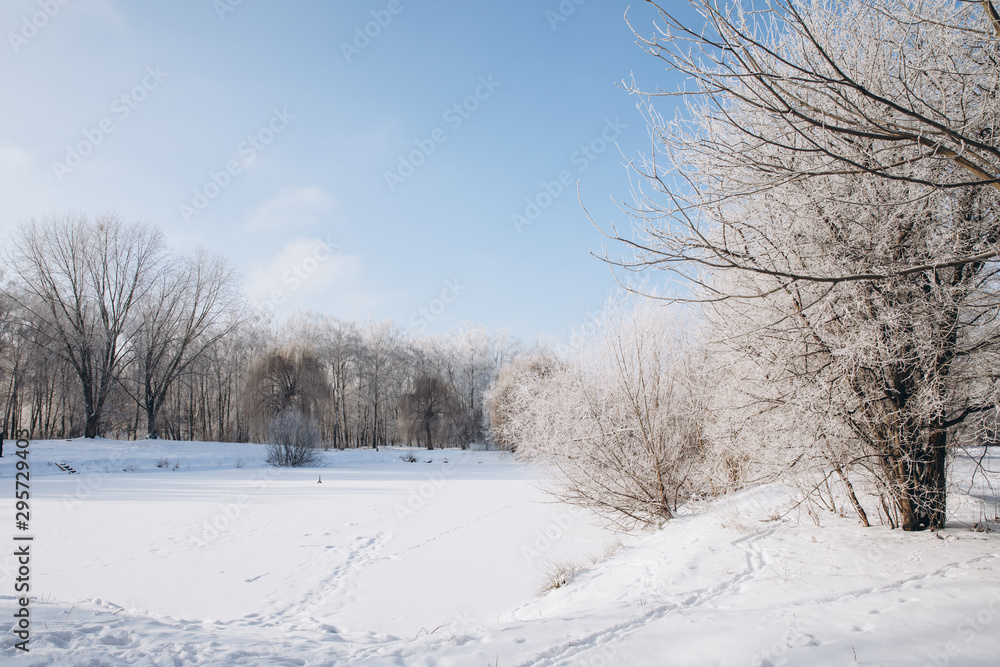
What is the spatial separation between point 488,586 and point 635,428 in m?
3.92

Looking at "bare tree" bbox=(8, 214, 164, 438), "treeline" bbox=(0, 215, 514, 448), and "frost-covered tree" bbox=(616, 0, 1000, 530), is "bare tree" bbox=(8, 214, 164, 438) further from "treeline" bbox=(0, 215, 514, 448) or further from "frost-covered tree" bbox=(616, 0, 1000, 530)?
"frost-covered tree" bbox=(616, 0, 1000, 530)

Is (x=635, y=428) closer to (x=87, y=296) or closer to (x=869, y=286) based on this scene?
(x=869, y=286)

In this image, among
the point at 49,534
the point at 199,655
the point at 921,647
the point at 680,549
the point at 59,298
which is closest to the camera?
the point at 921,647

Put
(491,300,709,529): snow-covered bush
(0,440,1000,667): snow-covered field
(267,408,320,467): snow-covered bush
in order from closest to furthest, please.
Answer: (0,440,1000,667): snow-covered field
(491,300,709,529): snow-covered bush
(267,408,320,467): snow-covered bush

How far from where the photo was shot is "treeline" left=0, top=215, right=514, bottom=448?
92.3 ft

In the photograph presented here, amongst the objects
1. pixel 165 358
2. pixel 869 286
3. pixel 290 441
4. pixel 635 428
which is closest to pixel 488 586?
pixel 635 428

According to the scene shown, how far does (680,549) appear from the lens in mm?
5832

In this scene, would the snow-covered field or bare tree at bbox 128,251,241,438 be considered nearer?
the snow-covered field

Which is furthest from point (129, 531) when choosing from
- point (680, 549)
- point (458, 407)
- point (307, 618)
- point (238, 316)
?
point (458, 407)

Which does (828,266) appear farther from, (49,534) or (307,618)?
(49,534)

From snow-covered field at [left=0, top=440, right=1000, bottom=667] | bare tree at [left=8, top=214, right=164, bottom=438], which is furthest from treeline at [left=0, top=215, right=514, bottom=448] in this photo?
snow-covered field at [left=0, top=440, right=1000, bottom=667]

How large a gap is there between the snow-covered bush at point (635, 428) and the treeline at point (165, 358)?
69.3 ft

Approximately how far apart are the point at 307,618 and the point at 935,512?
250 inches

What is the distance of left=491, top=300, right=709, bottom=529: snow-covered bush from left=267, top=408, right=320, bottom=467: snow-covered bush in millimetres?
18727
